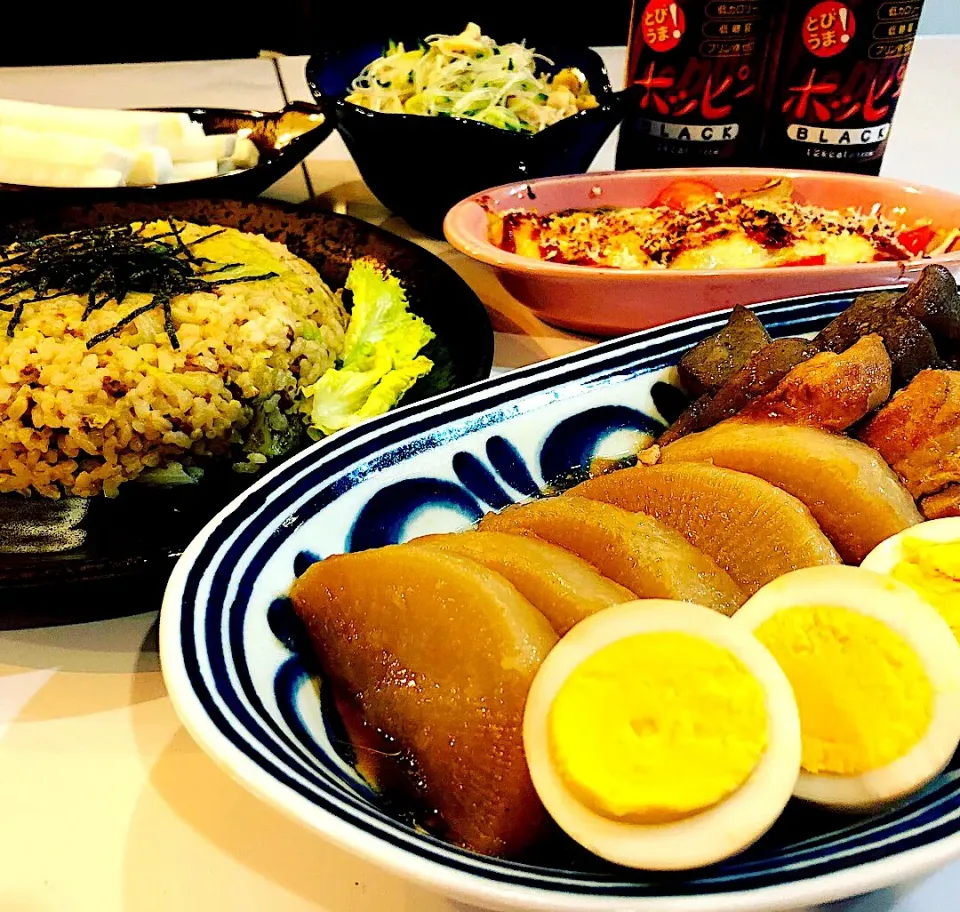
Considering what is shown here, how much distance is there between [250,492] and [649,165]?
189cm

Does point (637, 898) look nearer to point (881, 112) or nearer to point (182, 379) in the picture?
point (182, 379)

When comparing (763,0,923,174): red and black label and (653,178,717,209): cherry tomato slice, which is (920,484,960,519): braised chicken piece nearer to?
(653,178,717,209): cherry tomato slice

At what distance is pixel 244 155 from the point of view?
2.60m

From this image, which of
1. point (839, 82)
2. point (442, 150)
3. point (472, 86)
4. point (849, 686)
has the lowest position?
point (849, 686)

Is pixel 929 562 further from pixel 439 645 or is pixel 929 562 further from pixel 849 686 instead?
pixel 439 645

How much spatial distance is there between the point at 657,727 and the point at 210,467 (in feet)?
3.50

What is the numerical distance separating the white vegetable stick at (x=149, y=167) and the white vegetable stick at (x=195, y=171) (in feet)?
0.15

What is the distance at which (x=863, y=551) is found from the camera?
1173mm

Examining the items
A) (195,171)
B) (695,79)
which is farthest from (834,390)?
(195,171)

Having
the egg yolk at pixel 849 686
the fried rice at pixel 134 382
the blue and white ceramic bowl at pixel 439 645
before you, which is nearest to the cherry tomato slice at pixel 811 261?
the blue and white ceramic bowl at pixel 439 645

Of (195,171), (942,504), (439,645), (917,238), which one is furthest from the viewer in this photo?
(195,171)

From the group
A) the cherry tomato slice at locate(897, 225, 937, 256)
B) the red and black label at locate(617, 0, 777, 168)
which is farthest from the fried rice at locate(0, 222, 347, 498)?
the cherry tomato slice at locate(897, 225, 937, 256)

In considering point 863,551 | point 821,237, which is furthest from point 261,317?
point 821,237

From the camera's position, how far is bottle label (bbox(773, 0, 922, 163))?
2148 millimetres
